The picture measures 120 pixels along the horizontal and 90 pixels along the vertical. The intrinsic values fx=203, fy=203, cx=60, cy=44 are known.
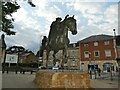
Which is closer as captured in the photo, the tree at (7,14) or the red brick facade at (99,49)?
the tree at (7,14)

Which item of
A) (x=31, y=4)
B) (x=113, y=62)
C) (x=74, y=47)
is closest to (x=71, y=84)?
(x=31, y=4)

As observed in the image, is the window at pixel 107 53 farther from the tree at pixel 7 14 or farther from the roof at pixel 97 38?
the tree at pixel 7 14

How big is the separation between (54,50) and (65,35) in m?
1.46

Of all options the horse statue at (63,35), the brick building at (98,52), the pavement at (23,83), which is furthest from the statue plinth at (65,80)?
the brick building at (98,52)

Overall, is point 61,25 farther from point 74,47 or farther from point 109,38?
point 74,47

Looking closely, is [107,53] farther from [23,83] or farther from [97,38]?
[23,83]

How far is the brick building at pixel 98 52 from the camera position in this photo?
51.0m

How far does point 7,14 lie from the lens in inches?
599

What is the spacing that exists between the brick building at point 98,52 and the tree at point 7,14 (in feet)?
124

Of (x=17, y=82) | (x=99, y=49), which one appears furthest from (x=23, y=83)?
(x=99, y=49)

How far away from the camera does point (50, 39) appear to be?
608 inches

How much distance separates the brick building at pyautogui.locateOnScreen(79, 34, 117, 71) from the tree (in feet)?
124

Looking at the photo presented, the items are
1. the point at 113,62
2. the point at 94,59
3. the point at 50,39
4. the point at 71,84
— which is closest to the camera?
the point at 71,84

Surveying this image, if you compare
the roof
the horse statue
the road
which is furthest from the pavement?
the roof
